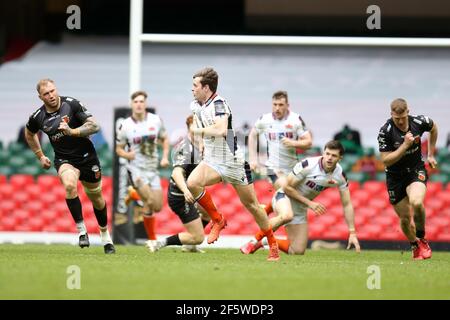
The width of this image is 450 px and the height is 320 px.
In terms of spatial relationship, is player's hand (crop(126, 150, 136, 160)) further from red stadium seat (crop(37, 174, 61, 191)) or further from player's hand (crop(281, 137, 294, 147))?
red stadium seat (crop(37, 174, 61, 191))

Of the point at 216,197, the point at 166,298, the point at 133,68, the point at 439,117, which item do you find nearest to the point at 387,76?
the point at 439,117

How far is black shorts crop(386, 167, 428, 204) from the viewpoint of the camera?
12375 mm

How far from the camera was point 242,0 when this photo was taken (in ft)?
71.2

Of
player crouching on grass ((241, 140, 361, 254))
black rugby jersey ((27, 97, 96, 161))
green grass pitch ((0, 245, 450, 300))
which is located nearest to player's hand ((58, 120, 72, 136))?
black rugby jersey ((27, 97, 96, 161))

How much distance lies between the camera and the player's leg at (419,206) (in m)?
12.1

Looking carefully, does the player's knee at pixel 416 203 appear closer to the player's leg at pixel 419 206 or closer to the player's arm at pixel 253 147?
the player's leg at pixel 419 206

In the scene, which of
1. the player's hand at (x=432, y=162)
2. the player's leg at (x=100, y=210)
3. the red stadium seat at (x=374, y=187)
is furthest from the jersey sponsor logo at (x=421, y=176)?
the red stadium seat at (x=374, y=187)

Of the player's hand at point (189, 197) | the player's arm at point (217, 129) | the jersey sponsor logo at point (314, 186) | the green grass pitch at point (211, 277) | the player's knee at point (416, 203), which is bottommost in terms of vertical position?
the green grass pitch at point (211, 277)

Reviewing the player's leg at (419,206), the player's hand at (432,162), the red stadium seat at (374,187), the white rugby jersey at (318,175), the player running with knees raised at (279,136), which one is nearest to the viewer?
the player's leg at (419,206)

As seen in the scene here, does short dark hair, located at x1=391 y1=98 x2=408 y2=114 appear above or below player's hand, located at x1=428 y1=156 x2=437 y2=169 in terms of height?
above

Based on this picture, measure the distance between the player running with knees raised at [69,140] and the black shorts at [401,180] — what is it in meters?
3.37

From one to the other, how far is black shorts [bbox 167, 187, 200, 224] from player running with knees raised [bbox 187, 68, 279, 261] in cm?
111

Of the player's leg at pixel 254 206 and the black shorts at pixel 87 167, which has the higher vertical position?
the black shorts at pixel 87 167
